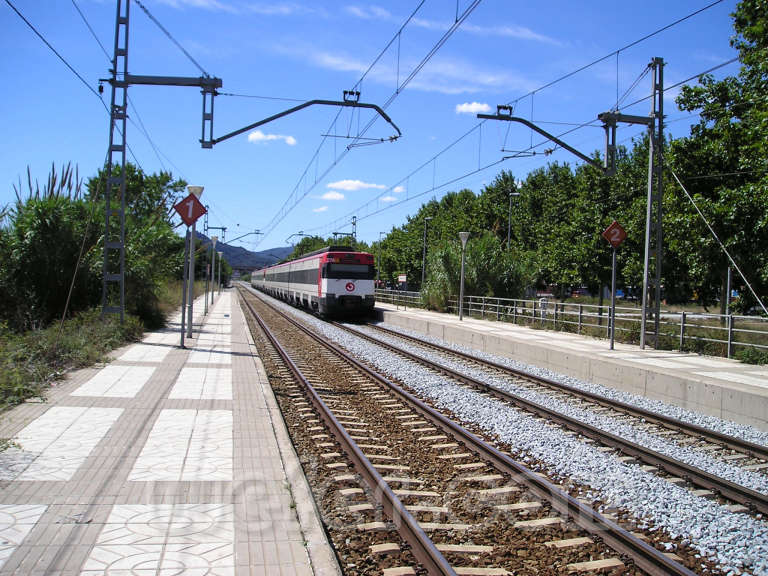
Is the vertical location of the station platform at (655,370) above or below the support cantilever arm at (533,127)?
below

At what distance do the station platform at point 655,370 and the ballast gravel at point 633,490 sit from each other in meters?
1.19

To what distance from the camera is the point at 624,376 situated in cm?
1248

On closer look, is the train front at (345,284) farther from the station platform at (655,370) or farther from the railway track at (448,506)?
the railway track at (448,506)

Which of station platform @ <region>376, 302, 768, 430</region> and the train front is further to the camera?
the train front

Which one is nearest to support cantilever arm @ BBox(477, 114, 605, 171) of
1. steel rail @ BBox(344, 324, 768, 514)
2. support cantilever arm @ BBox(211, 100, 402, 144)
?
support cantilever arm @ BBox(211, 100, 402, 144)

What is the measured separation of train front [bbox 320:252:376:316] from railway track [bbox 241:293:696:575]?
18993 mm

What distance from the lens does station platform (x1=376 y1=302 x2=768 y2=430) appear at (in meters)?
9.84

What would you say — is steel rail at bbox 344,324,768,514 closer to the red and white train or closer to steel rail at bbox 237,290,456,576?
steel rail at bbox 237,290,456,576

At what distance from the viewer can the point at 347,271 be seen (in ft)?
93.1

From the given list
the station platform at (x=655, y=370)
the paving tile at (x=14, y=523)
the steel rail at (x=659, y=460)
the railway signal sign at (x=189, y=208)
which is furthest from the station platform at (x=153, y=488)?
the station platform at (x=655, y=370)

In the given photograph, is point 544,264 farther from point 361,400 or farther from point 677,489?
point 677,489

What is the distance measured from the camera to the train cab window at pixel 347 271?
28148mm

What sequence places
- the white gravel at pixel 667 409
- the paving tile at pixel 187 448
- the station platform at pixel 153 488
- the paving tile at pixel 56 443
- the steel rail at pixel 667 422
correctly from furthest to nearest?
the white gravel at pixel 667 409 → the steel rail at pixel 667 422 → the paving tile at pixel 187 448 → the paving tile at pixel 56 443 → the station platform at pixel 153 488

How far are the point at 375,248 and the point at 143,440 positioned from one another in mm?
67979
